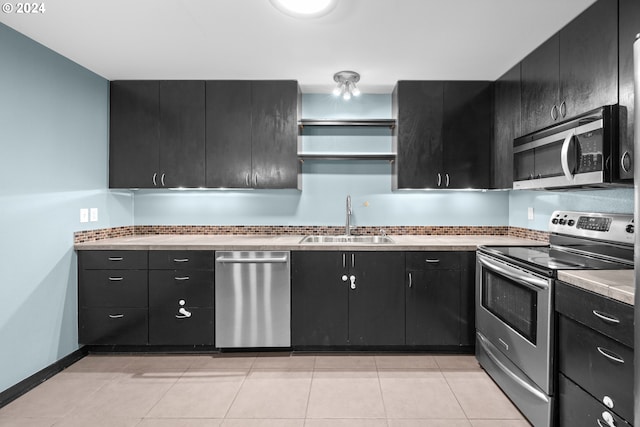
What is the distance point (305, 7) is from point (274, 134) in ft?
4.11

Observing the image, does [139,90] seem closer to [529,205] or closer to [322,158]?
[322,158]

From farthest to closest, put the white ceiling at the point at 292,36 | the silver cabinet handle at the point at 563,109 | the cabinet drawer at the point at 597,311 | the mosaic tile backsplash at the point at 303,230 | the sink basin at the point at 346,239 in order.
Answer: the mosaic tile backsplash at the point at 303,230, the sink basin at the point at 346,239, the silver cabinet handle at the point at 563,109, the white ceiling at the point at 292,36, the cabinet drawer at the point at 597,311

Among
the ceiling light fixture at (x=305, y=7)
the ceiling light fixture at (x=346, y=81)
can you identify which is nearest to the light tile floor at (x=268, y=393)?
the ceiling light fixture at (x=346, y=81)

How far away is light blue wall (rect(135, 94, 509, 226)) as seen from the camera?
338cm

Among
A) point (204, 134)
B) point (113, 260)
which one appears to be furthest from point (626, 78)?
point (113, 260)

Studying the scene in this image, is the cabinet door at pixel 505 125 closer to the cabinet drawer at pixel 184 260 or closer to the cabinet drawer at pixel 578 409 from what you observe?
the cabinet drawer at pixel 578 409

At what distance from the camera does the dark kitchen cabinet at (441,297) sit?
8.96 ft

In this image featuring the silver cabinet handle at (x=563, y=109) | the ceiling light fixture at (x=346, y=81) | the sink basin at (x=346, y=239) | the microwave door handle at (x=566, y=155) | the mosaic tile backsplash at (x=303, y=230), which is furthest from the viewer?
the mosaic tile backsplash at (x=303, y=230)

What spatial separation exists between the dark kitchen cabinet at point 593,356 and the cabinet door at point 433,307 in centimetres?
103

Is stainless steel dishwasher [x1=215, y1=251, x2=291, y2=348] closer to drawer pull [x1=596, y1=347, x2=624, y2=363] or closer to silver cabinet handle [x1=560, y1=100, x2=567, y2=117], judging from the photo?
drawer pull [x1=596, y1=347, x2=624, y2=363]

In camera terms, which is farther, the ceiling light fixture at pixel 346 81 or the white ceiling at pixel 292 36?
the ceiling light fixture at pixel 346 81

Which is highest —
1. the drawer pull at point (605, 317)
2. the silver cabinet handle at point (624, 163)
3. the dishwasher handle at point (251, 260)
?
the silver cabinet handle at point (624, 163)

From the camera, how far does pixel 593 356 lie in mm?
1472

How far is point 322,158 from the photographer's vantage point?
10.8 ft
